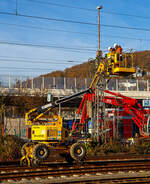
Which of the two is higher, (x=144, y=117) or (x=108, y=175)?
(x=144, y=117)

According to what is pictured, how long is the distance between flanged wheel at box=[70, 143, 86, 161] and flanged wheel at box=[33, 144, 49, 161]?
1.30m

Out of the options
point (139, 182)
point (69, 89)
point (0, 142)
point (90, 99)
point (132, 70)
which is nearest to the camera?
point (139, 182)

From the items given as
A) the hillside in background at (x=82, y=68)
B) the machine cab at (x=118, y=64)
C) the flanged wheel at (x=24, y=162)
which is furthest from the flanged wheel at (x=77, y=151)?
the hillside in background at (x=82, y=68)

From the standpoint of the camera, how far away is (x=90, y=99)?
2491 cm

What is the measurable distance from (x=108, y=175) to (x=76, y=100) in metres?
23.4

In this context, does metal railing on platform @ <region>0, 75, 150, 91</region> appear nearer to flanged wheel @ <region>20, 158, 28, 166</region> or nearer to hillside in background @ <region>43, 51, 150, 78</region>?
flanged wheel @ <region>20, 158, 28, 166</region>

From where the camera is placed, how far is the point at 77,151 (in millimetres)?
14391

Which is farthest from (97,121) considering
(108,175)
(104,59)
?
(108,175)

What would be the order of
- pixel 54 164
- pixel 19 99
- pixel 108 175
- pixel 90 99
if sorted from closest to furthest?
pixel 108 175, pixel 54 164, pixel 90 99, pixel 19 99

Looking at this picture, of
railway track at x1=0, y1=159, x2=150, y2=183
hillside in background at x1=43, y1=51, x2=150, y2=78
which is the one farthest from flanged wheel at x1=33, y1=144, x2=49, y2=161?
hillside in background at x1=43, y1=51, x2=150, y2=78

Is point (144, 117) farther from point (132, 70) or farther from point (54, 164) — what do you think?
point (54, 164)

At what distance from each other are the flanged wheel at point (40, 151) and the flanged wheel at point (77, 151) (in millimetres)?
1303

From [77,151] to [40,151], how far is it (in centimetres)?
187

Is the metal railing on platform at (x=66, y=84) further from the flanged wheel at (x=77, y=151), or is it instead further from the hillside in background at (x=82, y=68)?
the hillside in background at (x=82, y=68)
